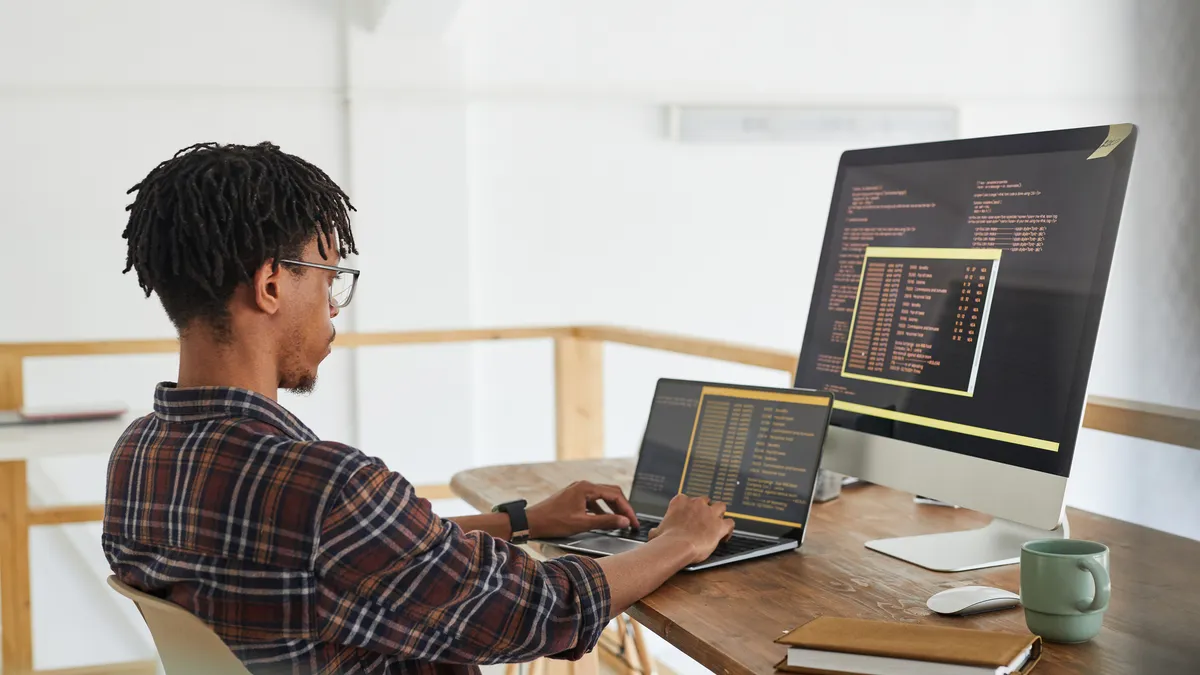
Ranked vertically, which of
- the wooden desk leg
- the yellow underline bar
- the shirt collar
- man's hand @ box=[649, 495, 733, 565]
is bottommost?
the wooden desk leg

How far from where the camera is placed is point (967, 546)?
3.77ft

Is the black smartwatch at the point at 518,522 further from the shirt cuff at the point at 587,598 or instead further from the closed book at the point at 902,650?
the closed book at the point at 902,650

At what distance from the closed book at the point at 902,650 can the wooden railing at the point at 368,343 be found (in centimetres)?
114

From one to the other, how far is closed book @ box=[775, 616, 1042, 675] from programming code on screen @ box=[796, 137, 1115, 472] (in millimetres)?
281

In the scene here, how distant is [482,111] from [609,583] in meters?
3.85

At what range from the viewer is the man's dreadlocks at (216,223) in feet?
2.97

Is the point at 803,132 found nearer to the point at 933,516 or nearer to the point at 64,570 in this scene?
the point at 64,570

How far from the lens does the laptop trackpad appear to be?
1157 millimetres

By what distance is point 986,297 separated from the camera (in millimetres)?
1116

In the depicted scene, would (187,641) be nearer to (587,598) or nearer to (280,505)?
(280,505)

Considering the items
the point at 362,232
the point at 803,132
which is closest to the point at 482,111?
the point at 362,232

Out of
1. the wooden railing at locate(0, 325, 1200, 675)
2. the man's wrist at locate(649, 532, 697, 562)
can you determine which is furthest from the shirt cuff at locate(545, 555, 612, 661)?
the wooden railing at locate(0, 325, 1200, 675)

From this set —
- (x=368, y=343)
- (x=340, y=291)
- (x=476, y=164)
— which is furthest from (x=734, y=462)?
(x=476, y=164)

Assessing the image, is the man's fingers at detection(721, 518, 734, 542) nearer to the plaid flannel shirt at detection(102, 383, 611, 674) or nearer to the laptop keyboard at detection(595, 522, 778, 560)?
the laptop keyboard at detection(595, 522, 778, 560)
